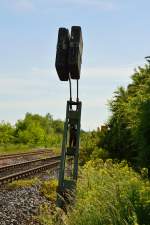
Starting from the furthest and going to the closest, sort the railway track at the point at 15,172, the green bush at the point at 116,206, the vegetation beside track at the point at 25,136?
the vegetation beside track at the point at 25,136 < the railway track at the point at 15,172 < the green bush at the point at 116,206

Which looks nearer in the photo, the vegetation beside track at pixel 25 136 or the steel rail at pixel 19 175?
the steel rail at pixel 19 175

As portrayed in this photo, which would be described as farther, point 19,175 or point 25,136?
point 25,136

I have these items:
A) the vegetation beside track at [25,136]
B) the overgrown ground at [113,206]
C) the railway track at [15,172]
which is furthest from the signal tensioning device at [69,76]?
the vegetation beside track at [25,136]

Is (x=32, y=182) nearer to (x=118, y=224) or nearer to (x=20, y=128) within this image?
(x=118, y=224)

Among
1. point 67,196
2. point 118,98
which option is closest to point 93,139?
point 118,98

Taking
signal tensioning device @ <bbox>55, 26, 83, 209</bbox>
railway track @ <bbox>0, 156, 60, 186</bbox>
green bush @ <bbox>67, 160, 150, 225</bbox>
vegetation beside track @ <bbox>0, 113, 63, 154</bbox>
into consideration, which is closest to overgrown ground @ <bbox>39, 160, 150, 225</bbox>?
green bush @ <bbox>67, 160, 150, 225</bbox>

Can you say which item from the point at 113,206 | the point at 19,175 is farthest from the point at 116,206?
the point at 19,175

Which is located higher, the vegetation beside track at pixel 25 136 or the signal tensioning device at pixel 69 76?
the vegetation beside track at pixel 25 136

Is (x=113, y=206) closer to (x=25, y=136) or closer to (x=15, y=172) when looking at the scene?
(x=15, y=172)

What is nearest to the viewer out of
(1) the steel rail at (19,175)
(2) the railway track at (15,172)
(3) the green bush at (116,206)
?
(3) the green bush at (116,206)

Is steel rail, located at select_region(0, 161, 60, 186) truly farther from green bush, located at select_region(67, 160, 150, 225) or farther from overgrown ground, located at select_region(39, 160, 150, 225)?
green bush, located at select_region(67, 160, 150, 225)

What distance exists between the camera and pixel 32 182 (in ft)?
65.5

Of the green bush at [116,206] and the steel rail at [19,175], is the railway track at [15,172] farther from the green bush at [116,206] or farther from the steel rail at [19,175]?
the green bush at [116,206]

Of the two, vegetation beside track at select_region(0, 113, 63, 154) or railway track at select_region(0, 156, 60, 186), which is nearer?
railway track at select_region(0, 156, 60, 186)
